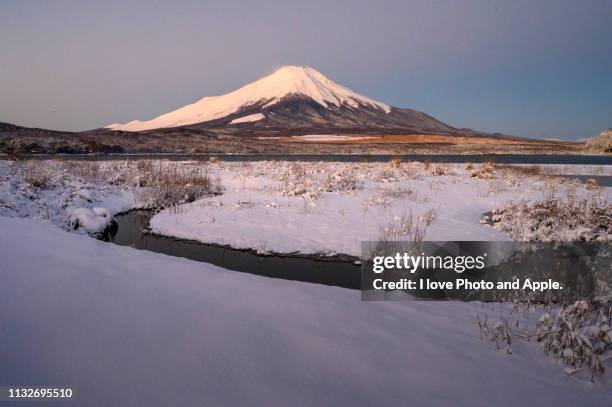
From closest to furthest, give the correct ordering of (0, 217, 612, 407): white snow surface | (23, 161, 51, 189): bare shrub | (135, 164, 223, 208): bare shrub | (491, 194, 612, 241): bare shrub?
(0, 217, 612, 407): white snow surface, (491, 194, 612, 241): bare shrub, (23, 161, 51, 189): bare shrub, (135, 164, 223, 208): bare shrub

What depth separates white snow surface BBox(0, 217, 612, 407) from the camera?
2.16 metres

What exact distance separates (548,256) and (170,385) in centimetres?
809

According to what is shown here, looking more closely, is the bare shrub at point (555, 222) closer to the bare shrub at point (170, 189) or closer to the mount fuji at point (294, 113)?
the bare shrub at point (170, 189)

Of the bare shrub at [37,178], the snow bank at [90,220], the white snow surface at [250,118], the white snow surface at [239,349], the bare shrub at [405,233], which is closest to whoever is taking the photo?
the white snow surface at [239,349]

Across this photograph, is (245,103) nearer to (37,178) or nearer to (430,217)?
(37,178)

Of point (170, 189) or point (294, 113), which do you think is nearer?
point (170, 189)

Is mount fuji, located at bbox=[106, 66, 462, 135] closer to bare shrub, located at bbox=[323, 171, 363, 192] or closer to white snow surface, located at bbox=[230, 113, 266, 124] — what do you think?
white snow surface, located at bbox=[230, 113, 266, 124]

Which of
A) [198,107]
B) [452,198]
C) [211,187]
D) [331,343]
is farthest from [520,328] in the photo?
[198,107]

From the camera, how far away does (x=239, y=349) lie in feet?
8.61

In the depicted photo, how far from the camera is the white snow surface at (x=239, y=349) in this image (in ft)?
7.08

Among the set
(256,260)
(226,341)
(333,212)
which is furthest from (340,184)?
(226,341)

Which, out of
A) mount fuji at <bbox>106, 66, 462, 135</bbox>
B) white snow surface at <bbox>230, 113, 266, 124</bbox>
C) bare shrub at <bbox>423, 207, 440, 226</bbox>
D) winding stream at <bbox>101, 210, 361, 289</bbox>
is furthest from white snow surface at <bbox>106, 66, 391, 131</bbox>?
bare shrub at <bbox>423, 207, 440, 226</bbox>

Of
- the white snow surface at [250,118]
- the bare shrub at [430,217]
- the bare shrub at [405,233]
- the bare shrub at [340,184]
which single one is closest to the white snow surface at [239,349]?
the bare shrub at [405,233]

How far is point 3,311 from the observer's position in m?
2.72
